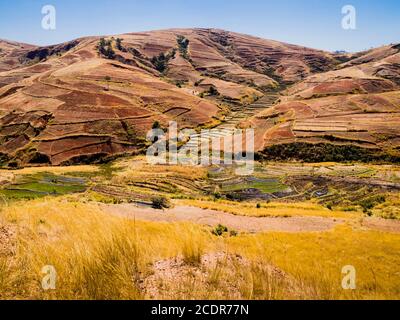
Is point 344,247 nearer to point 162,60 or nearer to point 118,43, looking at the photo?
point 162,60

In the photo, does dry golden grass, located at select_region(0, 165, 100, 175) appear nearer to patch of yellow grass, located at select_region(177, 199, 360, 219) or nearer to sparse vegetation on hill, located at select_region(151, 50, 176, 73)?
patch of yellow grass, located at select_region(177, 199, 360, 219)

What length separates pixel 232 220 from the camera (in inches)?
1297

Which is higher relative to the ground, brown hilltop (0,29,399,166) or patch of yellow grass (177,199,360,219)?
brown hilltop (0,29,399,166)

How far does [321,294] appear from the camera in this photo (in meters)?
4.03

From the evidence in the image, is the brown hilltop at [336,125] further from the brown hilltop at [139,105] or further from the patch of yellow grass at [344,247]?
the patch of yellow grass at [344,247]

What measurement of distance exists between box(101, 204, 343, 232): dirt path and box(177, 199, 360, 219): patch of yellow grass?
4.39ft

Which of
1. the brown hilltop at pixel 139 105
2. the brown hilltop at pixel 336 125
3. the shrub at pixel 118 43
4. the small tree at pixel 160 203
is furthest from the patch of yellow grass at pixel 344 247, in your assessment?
the shrub at pixel 118 43

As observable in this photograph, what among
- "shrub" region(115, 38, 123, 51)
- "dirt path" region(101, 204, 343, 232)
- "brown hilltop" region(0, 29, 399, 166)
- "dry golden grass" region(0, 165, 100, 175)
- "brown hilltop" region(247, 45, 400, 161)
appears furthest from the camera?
"shrub" region(115, 38, 123, 51)

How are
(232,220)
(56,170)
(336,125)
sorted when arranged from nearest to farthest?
(232,220), (56,170), (336,125)

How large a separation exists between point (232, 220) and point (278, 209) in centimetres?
835

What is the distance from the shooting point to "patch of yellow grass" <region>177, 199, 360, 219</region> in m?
35.7

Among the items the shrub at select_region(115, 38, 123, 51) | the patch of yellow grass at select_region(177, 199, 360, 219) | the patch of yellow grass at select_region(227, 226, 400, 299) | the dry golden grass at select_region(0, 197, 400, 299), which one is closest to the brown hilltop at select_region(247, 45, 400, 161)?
the patch of yellow grass at select_region(177, 199, 360, 219)

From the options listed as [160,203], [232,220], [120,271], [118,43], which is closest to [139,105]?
[160,203]

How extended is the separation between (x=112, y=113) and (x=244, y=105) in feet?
155
